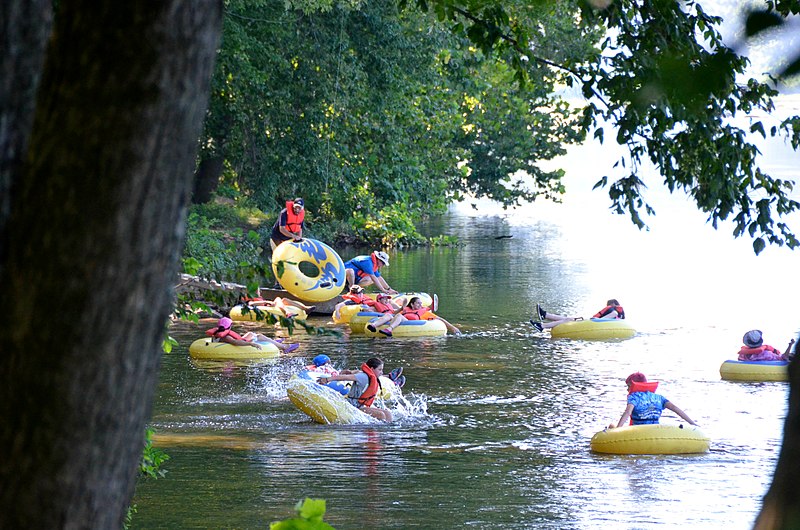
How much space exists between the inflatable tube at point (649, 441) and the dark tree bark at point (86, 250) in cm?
984

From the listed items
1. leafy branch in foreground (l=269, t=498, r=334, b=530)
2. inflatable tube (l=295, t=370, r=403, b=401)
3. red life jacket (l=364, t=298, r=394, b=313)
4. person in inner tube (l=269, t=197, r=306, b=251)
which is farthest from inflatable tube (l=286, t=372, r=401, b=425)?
leafy branch in foreground (l=269, t=498, r=334, b=530)

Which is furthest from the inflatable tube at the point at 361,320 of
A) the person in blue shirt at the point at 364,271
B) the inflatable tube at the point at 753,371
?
the inflatable tube at the point at 753,371

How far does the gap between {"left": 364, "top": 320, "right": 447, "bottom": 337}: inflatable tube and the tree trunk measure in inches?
589

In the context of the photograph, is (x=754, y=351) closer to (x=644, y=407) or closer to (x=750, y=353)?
(x=750, y=353)

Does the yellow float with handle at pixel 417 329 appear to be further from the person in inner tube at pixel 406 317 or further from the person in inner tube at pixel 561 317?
the person in inner tube at pixel 561 317

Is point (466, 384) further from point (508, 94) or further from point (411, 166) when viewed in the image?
point (508, 94)

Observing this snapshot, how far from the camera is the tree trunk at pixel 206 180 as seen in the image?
110 feet

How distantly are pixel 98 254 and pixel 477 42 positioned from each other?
437 centimetres

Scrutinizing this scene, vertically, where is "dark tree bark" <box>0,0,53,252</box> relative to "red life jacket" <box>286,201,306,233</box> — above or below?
below

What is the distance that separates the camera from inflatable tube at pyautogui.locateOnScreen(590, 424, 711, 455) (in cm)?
1159

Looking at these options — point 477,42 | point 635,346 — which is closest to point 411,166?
point 635,346

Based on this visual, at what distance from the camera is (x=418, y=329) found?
19609 millimetres

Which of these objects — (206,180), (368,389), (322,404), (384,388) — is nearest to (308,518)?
(322,404)

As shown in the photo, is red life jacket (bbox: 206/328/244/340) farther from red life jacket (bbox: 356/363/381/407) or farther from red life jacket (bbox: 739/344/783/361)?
red life jacket (bbox: 739/344/783/361)
